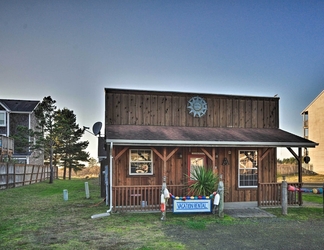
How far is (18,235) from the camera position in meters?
7.97

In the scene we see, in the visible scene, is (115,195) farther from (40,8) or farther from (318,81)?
(318,81)

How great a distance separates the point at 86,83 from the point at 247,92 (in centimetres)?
1033

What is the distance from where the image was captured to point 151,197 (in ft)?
39.8

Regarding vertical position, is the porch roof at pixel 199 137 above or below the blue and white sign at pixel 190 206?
above

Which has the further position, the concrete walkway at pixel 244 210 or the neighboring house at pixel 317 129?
the neighboring house at pixel 317 129

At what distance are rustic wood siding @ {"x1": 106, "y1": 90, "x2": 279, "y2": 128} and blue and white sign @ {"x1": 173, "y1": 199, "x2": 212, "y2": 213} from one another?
14.8ft

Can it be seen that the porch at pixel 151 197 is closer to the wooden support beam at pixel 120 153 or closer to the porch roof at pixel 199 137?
the wooden support beam at pixel 120 153

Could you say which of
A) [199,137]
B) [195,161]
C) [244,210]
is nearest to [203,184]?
[244,210]

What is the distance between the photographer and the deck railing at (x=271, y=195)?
39.6 ft

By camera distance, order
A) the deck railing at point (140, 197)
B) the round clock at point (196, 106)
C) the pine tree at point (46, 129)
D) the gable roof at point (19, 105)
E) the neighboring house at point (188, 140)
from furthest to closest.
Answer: the gable roof at point (19, 105) < the pine tree at point (46, 129) < the round clock at point (196, 106) < the neighboring house at point (188, 140) < the deck railing at point (140, 197)

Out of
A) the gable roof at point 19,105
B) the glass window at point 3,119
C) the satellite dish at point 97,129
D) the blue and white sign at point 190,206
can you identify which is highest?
the gable roof at point 19,105

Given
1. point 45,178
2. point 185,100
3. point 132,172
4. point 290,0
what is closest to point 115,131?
point 132,172

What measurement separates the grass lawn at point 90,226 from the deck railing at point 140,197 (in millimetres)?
580

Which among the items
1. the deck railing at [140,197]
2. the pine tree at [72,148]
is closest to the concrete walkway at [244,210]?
the deck railing at [140,197]
